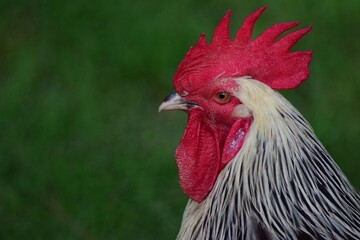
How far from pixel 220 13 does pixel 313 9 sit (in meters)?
0.69

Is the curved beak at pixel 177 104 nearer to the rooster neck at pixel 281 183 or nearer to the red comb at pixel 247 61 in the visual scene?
the red comb at pixel 247 61

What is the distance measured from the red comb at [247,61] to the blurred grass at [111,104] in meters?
1.79

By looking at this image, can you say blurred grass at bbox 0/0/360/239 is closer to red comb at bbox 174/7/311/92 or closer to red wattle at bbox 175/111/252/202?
red wattle at bbox 175/111/252/202

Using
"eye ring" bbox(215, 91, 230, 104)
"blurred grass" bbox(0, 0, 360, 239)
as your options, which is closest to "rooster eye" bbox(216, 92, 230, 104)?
"eye ring" bbox(215, 91, 230, 104)

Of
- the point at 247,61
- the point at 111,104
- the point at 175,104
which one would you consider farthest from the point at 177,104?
the point at 111,104

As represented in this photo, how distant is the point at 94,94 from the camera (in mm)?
5812

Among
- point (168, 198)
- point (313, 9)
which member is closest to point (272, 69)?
point (168, 198)

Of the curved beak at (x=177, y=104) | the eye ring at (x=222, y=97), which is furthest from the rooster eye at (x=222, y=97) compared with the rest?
the curved beak at (x=177, y=104)

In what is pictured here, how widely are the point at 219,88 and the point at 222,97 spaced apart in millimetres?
35

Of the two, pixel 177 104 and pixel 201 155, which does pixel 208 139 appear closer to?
pixel 201 155

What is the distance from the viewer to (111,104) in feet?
18.9

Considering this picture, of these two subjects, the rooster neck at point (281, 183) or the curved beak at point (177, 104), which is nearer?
the rooster neck at point (281, 183)

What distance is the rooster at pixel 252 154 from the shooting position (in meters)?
3.06

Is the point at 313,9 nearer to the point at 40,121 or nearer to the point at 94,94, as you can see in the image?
the point at 94,94
